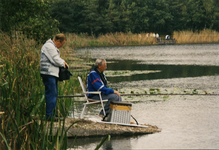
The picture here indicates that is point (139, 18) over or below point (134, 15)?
below

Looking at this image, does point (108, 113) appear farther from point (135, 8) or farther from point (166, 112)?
point (135, 8)

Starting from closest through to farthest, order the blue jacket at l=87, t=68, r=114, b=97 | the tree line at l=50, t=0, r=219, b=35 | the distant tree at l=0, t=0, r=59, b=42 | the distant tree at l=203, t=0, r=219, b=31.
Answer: the blue jacket at l=87, t=68, r=114, b=97 → the distant tree at l=0, t=0, r=59, b=42 → the tree line at l=50, t=0, r=219, b=35 → the distant tree at l=203, t=0, r=219, b=31

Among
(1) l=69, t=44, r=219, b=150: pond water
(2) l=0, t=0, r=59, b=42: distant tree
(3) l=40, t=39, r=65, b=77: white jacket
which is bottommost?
(1) l=69, t=44, r=219, b=150: pond water

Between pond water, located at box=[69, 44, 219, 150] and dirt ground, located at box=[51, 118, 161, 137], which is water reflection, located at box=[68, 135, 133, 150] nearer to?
pond water, located at box=[69, 44, 219, 150]

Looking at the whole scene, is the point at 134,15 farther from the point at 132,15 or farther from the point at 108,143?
the point at 108,143

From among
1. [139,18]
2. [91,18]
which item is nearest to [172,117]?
[91,18]

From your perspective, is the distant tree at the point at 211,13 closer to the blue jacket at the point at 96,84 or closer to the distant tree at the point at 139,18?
the distant tree at the point at 139,18

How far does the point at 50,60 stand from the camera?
697 cm

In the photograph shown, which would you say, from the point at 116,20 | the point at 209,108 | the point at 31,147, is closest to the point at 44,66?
the point at 31,147

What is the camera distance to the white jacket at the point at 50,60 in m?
6.97

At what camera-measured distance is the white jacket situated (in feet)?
22.9

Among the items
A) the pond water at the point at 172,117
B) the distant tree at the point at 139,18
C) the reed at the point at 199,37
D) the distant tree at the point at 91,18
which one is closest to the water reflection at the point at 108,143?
the pond water at the point at 172,117

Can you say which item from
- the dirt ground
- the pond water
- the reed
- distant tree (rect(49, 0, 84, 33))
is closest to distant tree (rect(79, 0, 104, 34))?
distant tree (rect(49, 0, 84, 33))

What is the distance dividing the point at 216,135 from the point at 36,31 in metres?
8.67
